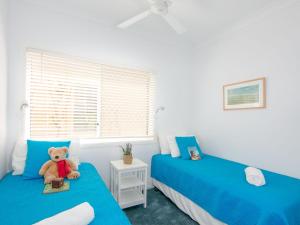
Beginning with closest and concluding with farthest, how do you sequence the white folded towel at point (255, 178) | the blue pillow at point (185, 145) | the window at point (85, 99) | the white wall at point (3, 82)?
1. the white folded towel at point (255, 178)
2. the white wall at point (3, 82)
3. the window at point (85, 99)
4. the blue pillow at point (185, 145)

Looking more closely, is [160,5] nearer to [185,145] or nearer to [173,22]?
[173,22]

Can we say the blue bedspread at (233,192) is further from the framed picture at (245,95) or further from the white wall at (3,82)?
the white wall at (3,82)

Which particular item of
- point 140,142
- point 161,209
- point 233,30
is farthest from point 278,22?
point 161,209

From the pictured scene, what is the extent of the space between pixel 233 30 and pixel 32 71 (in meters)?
2.83

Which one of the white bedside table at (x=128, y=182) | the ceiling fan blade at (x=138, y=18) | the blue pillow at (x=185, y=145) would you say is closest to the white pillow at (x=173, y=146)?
the blue pillow at (x=185, y=145)

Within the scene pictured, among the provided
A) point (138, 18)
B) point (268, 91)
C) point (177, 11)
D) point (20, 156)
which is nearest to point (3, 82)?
point (20, 156)

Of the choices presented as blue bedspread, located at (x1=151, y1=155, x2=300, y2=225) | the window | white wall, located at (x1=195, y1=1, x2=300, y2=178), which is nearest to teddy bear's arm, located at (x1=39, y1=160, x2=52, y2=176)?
the window

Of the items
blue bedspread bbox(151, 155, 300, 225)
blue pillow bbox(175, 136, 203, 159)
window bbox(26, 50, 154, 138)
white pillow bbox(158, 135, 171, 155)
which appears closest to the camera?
blue bedspread bbox(151, 155, 300, 225)

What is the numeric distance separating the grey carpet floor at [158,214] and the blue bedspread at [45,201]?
2.54 feet

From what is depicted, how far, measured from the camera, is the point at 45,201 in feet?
4.03

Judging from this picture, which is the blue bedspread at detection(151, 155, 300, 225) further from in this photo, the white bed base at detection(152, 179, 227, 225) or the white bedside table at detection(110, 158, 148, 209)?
the white bedside table at detection(110, 158, 148, 209)

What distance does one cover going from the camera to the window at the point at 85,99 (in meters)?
2.08

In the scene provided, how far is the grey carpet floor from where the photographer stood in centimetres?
192

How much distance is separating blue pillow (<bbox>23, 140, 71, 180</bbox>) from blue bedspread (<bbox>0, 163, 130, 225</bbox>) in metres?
0.07
